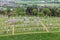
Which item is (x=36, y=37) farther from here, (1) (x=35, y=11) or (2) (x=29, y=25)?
(1) (x=35, y=11)

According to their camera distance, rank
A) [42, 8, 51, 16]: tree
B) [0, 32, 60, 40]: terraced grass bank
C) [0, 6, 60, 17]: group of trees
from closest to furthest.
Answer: [0, 32, 60, 40]: terraced grass bank → [0, 6, 60, 17]: group of trees → [42, 8, 51, 16]: tree

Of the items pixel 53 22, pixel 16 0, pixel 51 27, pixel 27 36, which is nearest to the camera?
pixel 27 36

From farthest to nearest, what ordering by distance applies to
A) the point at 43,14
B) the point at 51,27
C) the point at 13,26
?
1. the point at 43,14
2. the point at 51,27
3. the point at 13,26

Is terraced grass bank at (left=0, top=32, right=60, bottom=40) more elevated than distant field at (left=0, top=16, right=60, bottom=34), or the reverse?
distant field at (left=0, top=16, right=60, bottom=34)

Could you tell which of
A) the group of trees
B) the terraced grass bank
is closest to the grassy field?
the terraced grass bank

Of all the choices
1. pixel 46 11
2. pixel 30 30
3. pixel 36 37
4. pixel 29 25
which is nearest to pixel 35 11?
pixel 46 11

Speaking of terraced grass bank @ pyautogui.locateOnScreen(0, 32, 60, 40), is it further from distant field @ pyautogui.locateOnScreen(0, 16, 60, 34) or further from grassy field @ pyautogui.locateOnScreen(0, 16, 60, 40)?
distant field @ pyautogui.locateOnScreen(0, 16, 60, 34)

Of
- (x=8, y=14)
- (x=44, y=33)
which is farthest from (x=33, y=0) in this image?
(x=44, y=33)

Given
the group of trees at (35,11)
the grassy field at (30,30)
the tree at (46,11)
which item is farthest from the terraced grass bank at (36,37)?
the tree at (46,11)

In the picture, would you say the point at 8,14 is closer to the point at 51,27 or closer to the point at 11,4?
the point at 11,4

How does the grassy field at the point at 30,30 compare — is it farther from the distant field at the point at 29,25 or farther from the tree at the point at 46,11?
the tree at the point at 46,11

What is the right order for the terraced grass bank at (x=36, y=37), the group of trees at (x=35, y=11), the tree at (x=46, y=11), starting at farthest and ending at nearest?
1. the tree at (x=46, y=11)
2. the group of trees at (x=35, y=11)
3. the terraced grass bank at (x=36, y=37)
